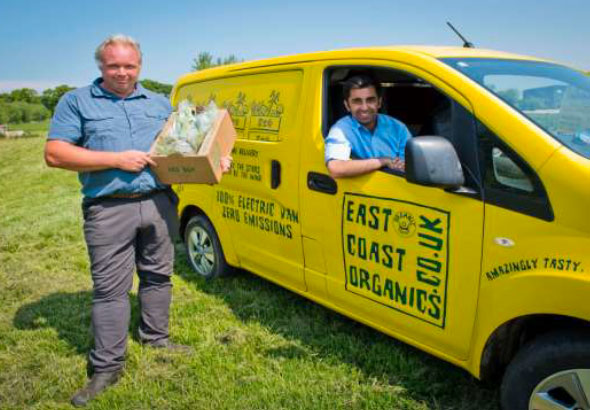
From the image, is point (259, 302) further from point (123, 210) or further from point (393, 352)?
point (123, 210)

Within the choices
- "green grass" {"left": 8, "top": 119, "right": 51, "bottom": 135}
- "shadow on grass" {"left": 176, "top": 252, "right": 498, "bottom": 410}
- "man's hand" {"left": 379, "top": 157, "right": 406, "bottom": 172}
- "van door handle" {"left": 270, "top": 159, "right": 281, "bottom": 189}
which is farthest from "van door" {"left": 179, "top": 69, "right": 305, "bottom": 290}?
"green grass" {"left": 8, "top": 119, "right": 51, "bottom": 135}

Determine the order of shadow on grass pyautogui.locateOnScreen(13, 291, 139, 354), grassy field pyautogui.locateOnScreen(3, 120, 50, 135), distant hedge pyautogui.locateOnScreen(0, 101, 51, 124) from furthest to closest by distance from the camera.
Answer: distant hedge pyautogui.locateOnScreen(0, 101, 51, 124) < grassy field pyautogui.locateOnScreen(3, 120, 50, 135) < shadow on grass pyautogui.locateOnScreen(13, 291, 139, 354)

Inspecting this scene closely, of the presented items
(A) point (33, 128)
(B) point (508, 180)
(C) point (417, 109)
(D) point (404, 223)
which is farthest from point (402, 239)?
(A) point (33, 128)

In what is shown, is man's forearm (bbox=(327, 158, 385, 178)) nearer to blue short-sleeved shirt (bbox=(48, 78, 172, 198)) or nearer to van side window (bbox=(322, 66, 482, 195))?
van side window (bbox=(322, 66, 482, 195))

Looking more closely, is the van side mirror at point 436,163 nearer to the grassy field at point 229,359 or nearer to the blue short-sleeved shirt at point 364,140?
the blue short-sleeved shirt at point 364,140

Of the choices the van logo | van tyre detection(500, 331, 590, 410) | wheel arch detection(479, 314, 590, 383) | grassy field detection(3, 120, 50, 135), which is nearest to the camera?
van tyre detection(500, 331, 590, 410)

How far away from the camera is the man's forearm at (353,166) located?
2609 mm

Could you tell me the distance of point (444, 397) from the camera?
2641mm

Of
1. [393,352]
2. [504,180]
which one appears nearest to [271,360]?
[393,352]

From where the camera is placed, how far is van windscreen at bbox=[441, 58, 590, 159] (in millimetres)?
2146

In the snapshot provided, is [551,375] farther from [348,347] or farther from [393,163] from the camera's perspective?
[348,347]

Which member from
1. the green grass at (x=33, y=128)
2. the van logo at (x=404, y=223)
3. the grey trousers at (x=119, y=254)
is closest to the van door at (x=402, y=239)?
the van logo at (x=404, y=223)

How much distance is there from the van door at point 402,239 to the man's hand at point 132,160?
0.93m

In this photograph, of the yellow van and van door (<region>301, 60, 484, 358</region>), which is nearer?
the yellow van
